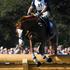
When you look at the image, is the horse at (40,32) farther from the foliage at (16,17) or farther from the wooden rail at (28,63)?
the foliage at (16,17)

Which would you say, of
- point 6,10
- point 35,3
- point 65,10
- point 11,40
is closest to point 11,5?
point 6,10

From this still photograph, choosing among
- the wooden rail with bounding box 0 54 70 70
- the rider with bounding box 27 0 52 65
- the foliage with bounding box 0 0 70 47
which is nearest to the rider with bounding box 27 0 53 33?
the rider with bounding box 27 0 52 65

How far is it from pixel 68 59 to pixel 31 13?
1.36 metres

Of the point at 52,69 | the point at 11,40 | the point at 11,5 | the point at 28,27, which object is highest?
the point at 11,5

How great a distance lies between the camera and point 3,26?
42.7 m

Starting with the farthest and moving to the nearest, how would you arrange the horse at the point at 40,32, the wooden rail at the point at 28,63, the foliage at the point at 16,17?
the foliage at the point at 16,17
the horse at the point at 40,32
the wooden rail at the point at 28,63

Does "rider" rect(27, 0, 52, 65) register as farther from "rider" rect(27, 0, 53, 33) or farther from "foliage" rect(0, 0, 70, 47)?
"foliage" rect(0, 0, 70, 47)

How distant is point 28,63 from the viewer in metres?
7.60

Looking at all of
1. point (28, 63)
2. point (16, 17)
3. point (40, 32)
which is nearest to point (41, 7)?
point (40, 32)

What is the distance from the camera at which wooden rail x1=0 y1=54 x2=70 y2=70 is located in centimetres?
759

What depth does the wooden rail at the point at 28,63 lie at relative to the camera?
7586 millimetres

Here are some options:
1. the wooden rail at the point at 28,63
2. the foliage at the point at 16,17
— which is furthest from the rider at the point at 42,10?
the foliage at the point at 16,17

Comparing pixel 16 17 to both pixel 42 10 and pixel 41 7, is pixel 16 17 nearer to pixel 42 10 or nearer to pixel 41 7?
pixel 41 7

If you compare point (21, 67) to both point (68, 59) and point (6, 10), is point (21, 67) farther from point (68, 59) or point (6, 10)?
point (6, 10)
